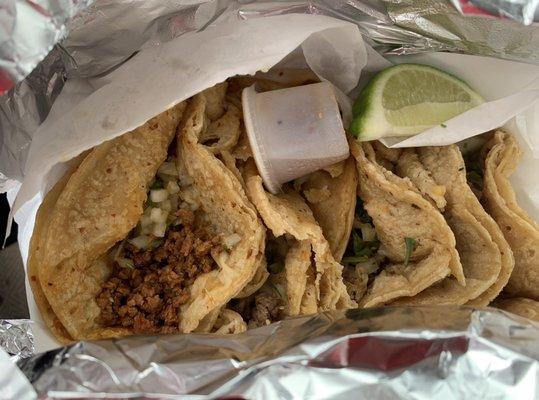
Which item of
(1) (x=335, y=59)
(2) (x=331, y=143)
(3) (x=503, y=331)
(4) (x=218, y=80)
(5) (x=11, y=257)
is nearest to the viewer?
(3) (x=503, y=331)

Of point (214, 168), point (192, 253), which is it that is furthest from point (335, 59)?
point (192, 253)

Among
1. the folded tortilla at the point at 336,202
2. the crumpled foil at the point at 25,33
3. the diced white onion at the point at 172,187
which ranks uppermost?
the crumpled foil at the point at 25,33

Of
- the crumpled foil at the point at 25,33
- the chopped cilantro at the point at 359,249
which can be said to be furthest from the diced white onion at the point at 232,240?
the crumpled foil at the point at 25,33

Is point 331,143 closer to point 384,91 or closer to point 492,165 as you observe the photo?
point 384,91

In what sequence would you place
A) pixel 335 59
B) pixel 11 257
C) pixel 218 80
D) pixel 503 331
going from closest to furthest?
pixel 503 331
pixel 218 80
pixel 335 59
pixel 11 257

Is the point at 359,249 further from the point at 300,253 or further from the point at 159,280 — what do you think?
the point at 159,280

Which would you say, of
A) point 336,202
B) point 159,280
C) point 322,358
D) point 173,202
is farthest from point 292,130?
point 322,358

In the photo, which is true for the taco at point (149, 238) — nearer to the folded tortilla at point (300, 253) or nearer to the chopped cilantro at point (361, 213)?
the folded tortilla at point (300, 253)
